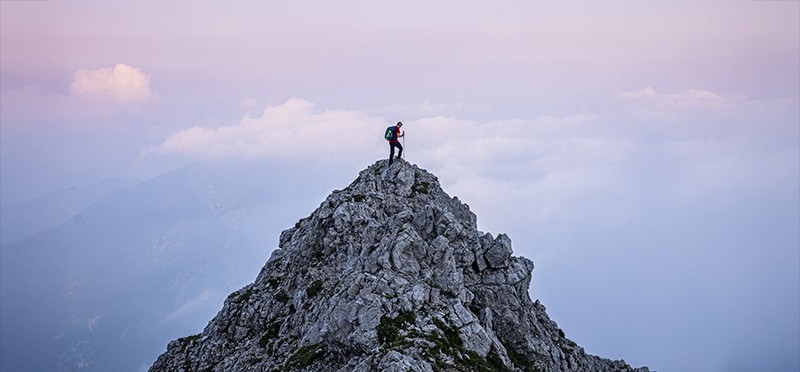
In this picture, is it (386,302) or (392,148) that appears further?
(392,148)

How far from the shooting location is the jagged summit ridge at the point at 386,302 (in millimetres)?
39375

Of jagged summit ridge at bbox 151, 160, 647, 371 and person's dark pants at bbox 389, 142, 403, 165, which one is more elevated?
person's dark pants at bbox 389, 142, 403, 165

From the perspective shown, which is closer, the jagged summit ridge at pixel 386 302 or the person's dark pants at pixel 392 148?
the jagged summit ridge at pixel 386 302

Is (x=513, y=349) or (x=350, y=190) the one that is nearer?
(x=513, y=349)

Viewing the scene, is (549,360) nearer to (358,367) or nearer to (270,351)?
(358,367)

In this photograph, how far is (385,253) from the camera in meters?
46.8

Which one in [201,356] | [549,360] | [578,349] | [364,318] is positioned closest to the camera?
[364,318]

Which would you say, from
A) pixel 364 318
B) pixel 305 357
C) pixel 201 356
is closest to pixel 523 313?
Result: pixel 364 318

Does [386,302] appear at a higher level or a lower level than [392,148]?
lower

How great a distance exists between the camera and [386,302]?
4141 cm

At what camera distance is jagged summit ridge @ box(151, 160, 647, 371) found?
1550 inches

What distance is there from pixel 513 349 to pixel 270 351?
2207 cm

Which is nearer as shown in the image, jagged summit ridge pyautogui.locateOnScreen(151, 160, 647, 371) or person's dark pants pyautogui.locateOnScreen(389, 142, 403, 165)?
jagged summit ridge pyautogui.locateOnScreen(151, 160, 647, 371)

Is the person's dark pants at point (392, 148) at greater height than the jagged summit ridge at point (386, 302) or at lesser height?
greater
